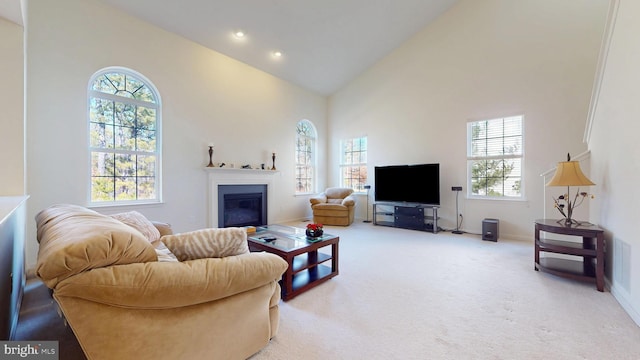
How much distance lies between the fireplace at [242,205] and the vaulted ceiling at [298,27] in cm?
272

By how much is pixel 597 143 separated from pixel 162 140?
19.8ft

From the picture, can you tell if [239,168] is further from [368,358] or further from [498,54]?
[498,54]

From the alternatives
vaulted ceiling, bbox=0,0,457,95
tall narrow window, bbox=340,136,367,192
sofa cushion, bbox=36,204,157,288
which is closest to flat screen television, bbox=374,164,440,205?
tall narrow window, bbox=340,136,367,192

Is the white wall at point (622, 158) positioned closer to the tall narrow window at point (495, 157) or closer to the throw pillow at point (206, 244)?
the tall narrow window at point (495, 157)

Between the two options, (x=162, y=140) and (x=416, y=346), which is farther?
(x=162, y=140)

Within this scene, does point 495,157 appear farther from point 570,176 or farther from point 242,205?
point 242,205

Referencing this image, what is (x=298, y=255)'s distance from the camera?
2869 mm

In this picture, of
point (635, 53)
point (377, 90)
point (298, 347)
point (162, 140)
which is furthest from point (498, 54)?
point (162, 140)

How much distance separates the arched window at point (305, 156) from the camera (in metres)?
6.98

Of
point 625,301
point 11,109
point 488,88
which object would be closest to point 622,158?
point 625,301

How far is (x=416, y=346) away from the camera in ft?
5.73

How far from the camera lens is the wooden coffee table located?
8.14ft

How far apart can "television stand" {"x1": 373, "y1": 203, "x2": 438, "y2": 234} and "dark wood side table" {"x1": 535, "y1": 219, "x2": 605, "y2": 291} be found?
2.31 metres

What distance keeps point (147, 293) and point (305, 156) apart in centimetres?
615
